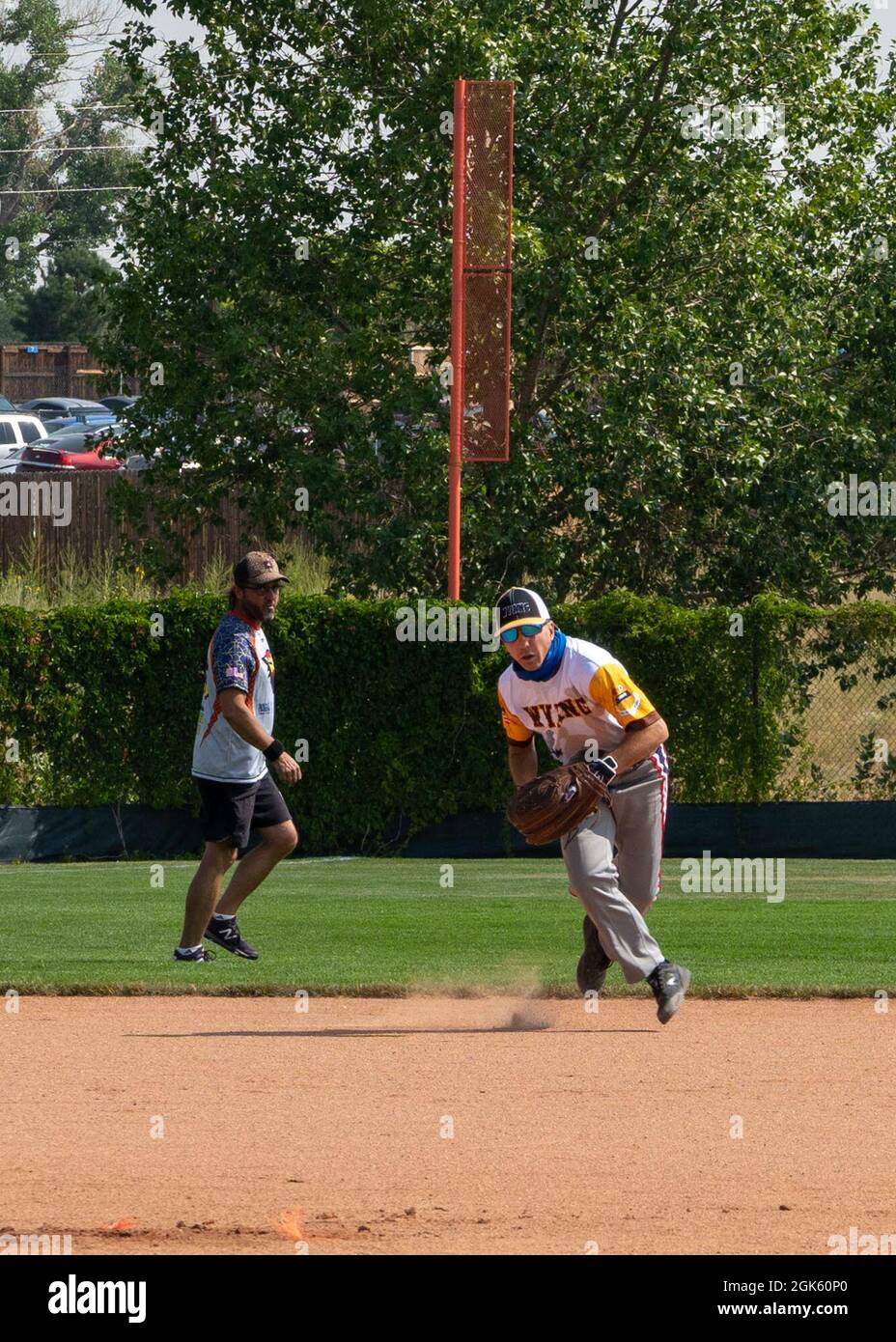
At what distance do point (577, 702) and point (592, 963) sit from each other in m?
1.39

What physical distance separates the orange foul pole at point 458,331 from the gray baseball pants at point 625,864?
1159 cm

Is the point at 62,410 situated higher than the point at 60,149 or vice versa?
the point at 60,149

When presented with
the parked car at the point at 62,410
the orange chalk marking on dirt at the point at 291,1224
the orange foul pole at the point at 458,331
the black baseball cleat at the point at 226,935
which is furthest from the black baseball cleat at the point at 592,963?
the parked car at the point at 62,410

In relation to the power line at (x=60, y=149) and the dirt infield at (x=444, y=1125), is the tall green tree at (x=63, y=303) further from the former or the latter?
the dirt infield at (x=444, y=1125)

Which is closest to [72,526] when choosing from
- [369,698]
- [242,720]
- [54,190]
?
[369,698]

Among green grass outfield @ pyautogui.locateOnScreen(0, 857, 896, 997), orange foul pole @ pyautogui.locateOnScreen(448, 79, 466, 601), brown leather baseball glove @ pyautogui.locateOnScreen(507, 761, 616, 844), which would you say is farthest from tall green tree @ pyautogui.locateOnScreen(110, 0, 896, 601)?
brown leather baseball glove @ pyautogui.locateOnScreen(507, 761, 616, 844)

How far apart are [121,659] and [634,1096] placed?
471 inches

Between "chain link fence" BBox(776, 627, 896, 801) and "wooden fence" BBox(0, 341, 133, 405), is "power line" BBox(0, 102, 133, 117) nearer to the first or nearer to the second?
"wooden fence" BBox(0, 341, 133, 405)

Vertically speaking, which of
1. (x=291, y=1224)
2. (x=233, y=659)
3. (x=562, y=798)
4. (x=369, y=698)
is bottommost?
(x=369, y=698)

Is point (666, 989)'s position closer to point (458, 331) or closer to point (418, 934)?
point (418, 934)

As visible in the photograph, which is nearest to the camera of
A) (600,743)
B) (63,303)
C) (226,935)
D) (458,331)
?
(600,743)

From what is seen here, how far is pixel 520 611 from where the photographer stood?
28.0 feet

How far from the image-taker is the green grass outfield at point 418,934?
35.0 ft

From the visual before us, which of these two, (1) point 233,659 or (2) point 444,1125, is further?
(1) point 233,659
